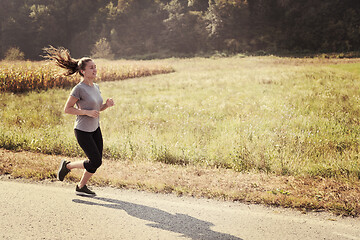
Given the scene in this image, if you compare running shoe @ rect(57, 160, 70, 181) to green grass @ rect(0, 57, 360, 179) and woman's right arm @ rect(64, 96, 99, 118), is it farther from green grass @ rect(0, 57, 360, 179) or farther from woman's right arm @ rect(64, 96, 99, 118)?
green grass @ rect(0, 57, 360, 179)

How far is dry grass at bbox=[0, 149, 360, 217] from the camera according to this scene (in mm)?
4023

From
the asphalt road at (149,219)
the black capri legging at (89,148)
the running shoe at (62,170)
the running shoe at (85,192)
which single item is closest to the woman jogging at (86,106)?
the black capri legging at (89,148)

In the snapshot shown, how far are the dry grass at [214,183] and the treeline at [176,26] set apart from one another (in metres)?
43.6

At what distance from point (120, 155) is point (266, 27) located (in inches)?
2016

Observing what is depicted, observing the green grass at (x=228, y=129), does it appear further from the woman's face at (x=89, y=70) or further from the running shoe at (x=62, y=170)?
the woman's face at (x=89, y=70)

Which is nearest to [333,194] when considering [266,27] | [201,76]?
[201,76]

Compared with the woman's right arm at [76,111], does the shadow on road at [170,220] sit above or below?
below

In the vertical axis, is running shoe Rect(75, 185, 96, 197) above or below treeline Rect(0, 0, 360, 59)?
below

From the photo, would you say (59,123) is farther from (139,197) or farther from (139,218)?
(139,218)

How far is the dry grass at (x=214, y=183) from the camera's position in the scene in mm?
4023

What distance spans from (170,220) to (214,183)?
4.45 ft

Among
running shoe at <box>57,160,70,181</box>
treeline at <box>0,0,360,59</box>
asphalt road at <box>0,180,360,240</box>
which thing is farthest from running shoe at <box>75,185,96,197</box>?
treeline at <box>0,0,360,59</box>

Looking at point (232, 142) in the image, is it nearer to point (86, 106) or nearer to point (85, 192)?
point (85, 192)

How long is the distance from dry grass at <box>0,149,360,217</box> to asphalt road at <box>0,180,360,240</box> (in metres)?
0.21
